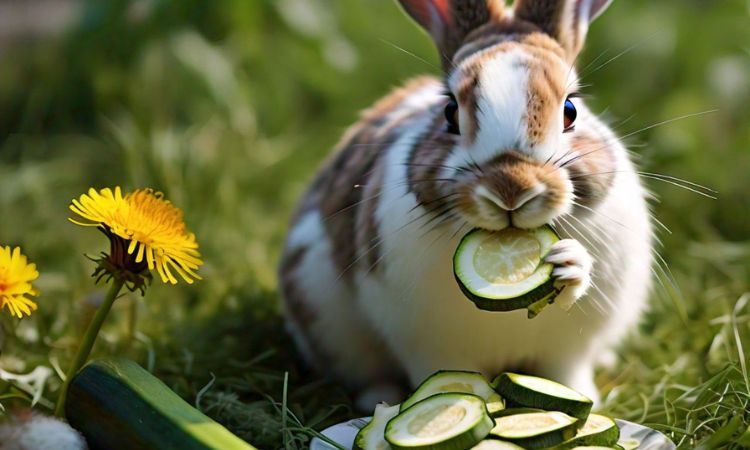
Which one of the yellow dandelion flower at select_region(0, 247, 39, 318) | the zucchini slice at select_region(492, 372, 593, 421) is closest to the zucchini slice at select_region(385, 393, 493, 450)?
the zucchini slice at select_region(492, 372, 593, 421)

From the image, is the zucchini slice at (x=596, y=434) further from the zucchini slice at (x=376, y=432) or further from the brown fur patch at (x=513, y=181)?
the brown fur patch at (x=513, y=181)

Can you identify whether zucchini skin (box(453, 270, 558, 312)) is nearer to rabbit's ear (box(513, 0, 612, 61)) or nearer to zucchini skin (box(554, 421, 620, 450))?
zucchini skin (box(554, 421, 620, 450))

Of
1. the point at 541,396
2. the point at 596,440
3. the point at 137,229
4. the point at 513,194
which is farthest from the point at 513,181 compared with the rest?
the point at 137,229

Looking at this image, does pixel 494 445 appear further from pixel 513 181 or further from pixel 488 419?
pixel 513 181

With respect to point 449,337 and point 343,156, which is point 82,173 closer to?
point 343,156

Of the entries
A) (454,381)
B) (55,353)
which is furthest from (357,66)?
(454,381)

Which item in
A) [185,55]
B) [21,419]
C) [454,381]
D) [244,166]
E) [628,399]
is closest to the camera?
[21,419]
